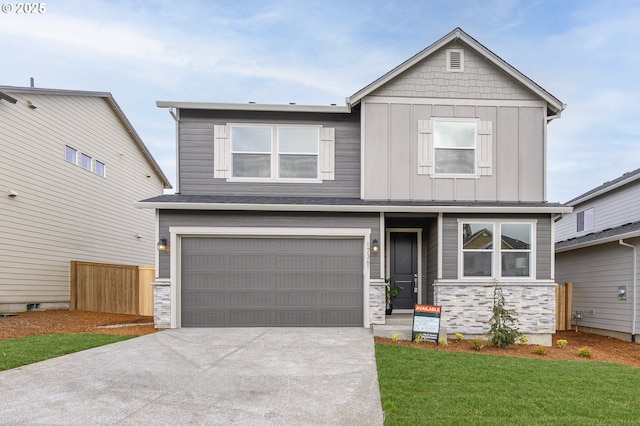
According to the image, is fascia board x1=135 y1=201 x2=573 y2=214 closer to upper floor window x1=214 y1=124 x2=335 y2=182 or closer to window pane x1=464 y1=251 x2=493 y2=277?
window pane x1=464 y1=251 x2=493 y2=277

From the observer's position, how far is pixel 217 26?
2173cm

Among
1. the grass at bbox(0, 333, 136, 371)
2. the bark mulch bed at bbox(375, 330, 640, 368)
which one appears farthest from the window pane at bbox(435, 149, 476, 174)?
the grass at bbox(0, 333, 136, 371)

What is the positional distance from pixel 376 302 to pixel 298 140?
4581 millimetres

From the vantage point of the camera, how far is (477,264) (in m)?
9.84

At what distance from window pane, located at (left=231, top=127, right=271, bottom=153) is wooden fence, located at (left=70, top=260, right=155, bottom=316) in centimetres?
514

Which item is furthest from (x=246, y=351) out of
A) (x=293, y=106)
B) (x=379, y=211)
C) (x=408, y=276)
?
(x=293, y=106)

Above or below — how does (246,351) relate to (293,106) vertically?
below

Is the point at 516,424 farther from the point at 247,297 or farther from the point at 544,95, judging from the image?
the point at 544,95

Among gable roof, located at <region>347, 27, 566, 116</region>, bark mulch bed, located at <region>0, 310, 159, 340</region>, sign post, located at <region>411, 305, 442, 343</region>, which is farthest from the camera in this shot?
gable roof, located at <region>347, 27, 566, 116</region>

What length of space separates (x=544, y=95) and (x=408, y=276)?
225 inches

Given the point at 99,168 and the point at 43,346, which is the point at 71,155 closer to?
the point at 99,168

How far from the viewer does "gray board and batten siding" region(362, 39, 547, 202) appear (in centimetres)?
1032

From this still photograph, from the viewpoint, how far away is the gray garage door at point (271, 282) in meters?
9.92

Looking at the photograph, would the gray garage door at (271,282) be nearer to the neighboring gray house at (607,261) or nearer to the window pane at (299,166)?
the window pane at (299,166)
